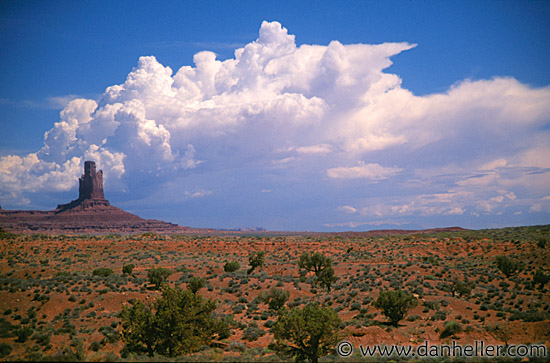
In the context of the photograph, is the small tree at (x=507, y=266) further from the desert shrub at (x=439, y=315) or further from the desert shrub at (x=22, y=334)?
the desert shrub at (x=22, y=334)

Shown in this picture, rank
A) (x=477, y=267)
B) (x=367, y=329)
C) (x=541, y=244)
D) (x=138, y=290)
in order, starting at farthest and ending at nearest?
(x=541, y=244)
(x=477, y=267)
(x=138, y=290)
(x=367, y=329)

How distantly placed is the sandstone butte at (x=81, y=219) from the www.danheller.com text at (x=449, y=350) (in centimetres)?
16988

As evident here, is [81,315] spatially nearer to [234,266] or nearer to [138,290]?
[138,290]

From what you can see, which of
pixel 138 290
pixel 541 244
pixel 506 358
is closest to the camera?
pixel 506 358

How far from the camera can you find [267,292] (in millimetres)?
35812

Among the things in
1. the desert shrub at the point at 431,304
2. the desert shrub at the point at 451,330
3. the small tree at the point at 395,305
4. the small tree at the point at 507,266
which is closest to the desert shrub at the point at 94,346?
the small tree at the point at 395,305

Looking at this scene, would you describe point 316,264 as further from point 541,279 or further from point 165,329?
point 165,329

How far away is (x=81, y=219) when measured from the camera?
6959 inches

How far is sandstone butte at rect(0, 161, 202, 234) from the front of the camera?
163 m

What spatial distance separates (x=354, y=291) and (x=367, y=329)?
13549 mm

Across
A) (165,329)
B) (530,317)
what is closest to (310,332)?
(165,329)

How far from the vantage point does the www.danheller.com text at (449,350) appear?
1734 cm

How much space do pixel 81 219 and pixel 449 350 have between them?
188565 mm

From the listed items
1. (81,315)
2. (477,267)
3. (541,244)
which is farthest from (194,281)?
(541,244)
